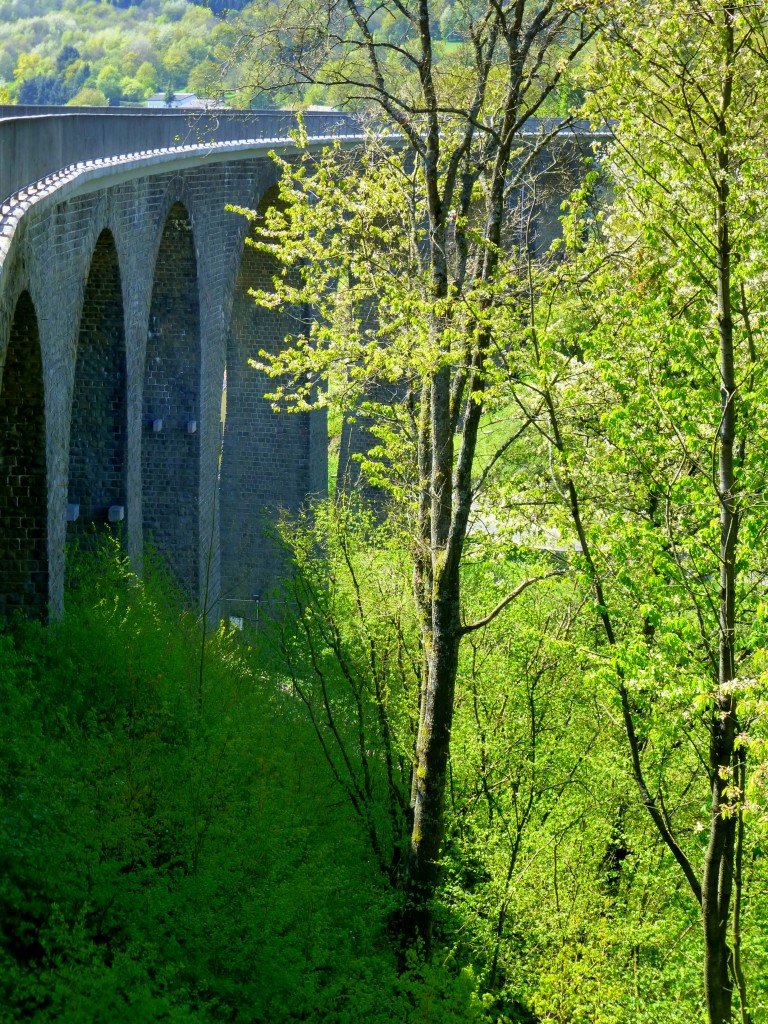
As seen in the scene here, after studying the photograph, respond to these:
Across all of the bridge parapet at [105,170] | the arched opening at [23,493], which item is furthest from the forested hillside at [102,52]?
the arched opening at [23,493]

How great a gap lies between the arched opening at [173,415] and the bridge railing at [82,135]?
242cm

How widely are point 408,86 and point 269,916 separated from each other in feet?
26.7

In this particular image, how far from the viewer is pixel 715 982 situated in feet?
29.6

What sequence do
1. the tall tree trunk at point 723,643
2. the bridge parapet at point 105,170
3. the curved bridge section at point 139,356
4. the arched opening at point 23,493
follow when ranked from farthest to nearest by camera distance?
the arched opening at point 23,493
the curved bridge section at point 139,356
the bridge parapet at point 105,170
the tall tree trunk at point 723,643

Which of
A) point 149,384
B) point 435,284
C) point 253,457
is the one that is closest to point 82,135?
point 435,284

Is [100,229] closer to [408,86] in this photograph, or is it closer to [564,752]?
[408,86]

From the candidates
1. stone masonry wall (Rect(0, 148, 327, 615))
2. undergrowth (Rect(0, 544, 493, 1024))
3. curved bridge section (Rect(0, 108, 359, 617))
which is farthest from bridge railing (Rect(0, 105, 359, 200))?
undergrowth (Rect(0, 544, 493, 1024))

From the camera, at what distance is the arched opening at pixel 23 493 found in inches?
527

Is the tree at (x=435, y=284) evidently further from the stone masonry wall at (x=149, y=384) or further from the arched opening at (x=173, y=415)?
the arched opening at (x=173, y=415)

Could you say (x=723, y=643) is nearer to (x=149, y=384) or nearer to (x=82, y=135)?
(x=82, y=135)

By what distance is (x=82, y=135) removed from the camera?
14.1 meters

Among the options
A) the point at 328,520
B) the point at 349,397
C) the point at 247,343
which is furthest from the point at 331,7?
the point at 247,343

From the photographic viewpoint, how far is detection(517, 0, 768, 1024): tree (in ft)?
29.4

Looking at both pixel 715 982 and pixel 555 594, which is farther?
pixel 555 594
